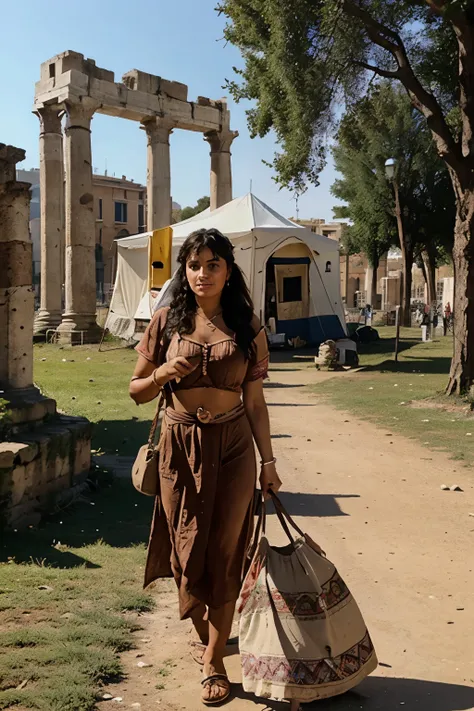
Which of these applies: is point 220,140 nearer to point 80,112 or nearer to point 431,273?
point 80,112

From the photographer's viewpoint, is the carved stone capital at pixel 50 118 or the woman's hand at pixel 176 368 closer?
the woman's hand at pixel 176 368

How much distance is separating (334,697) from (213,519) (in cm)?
85

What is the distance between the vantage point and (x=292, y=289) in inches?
816

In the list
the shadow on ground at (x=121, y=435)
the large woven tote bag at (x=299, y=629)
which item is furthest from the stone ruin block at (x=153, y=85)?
the large woven tote bag at (x=299, y=629)

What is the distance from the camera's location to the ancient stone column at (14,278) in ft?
20.6

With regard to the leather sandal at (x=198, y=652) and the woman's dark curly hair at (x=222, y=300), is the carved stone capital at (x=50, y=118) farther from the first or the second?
the leather sandal at (x=198, y=652)

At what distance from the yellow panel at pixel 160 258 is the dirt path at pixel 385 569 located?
857 cm

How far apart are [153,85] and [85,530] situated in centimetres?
2109

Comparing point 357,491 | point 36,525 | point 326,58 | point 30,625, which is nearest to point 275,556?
point 30,625

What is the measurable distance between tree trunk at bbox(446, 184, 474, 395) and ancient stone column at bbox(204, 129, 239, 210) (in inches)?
622

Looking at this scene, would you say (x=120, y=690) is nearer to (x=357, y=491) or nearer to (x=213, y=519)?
(x=213, y=519)

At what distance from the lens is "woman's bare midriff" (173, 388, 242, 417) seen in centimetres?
312

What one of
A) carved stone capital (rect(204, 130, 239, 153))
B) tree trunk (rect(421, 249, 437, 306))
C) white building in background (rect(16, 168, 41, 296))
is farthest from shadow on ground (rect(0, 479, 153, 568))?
white building in background (rect(16, 168, 41, 296))

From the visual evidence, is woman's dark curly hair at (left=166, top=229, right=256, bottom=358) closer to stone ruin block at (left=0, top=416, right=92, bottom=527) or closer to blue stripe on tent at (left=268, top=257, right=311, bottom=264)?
stone ruin block at (left=0, top=416, right=92, bottom=527)
